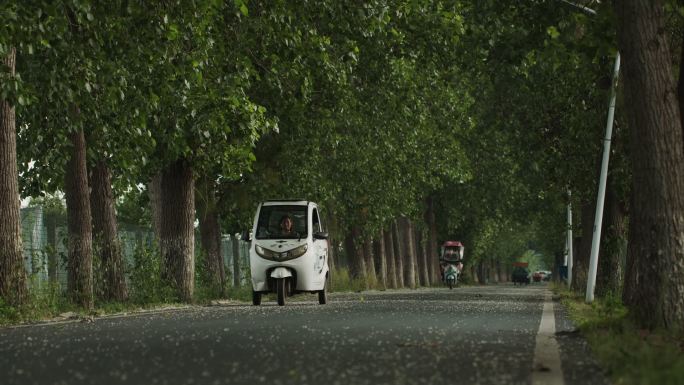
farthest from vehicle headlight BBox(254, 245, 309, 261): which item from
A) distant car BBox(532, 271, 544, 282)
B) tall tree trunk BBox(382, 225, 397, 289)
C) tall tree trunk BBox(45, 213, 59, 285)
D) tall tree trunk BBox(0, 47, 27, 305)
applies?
distant car BBox(532, 271, 544, 282)

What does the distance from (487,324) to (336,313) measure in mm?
3700

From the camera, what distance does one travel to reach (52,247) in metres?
19.9

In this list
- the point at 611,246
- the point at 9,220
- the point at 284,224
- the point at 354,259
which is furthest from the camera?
the point at 354,259

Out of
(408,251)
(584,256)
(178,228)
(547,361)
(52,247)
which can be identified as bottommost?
(547,361)

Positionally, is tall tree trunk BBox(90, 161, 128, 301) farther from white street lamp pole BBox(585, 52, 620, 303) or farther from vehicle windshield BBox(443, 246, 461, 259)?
vehicle windshield BBox(443, 246, 461, 259)

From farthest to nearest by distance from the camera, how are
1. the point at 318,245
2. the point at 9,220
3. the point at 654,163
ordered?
the point at 318,245, the point at 9,220, the point at 654,163

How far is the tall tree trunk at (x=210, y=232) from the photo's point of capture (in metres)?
28.6

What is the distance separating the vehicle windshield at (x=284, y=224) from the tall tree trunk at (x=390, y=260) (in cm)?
2604

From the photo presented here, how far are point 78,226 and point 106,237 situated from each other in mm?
1849

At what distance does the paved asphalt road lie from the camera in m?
8.38

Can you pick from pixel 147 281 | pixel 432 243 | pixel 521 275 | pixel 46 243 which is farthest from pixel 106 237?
pixel 521 275

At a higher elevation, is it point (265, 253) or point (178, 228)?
point (178, 228)

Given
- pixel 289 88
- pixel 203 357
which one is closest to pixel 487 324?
pixel 203 357

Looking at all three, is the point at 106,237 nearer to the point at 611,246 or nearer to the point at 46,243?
the point at 46,243
